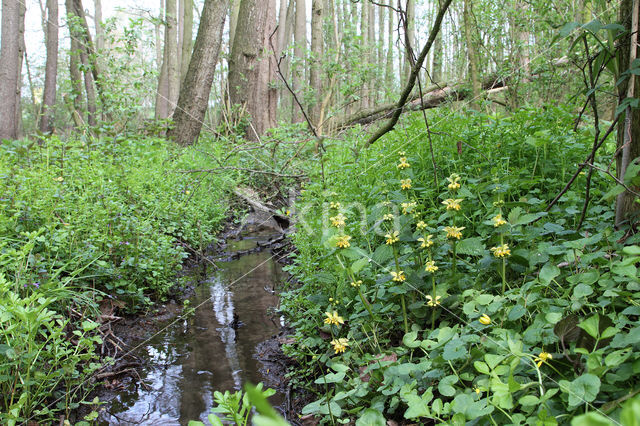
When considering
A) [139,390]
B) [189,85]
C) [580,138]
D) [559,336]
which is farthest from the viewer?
[189,85]

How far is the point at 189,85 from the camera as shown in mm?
8508

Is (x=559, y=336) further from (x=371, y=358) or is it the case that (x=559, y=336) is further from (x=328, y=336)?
(x=328, y=336)

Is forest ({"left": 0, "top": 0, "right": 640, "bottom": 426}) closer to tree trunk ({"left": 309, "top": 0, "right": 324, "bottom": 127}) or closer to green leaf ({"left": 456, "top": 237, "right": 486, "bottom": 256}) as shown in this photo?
green leaf ({"left": 456, "top": 237, "right": 486, "bottom": 256})

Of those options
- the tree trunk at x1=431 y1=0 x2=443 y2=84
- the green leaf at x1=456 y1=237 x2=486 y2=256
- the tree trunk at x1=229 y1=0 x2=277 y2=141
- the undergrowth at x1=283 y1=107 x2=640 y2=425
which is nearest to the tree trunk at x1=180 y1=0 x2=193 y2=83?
the tree trunk at x1=229 y1=0 x2=277 y2=141

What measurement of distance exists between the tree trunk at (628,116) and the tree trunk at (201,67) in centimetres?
760

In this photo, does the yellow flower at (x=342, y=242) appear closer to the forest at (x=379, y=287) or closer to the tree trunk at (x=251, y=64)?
the forest at (x=379, y=287)

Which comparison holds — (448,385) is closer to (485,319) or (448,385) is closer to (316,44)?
(485,319)

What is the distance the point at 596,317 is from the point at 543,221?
0.99 m

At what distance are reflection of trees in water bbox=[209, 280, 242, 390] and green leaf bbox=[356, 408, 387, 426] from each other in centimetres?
107

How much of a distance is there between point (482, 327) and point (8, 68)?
1115cm

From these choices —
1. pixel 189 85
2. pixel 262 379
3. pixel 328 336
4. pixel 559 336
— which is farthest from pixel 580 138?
pixel 189 85

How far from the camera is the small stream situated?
2.19m

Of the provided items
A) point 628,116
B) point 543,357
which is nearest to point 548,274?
point 543,357

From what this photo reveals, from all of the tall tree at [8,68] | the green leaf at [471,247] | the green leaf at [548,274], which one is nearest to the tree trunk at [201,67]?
the tall tree at [8,68]
